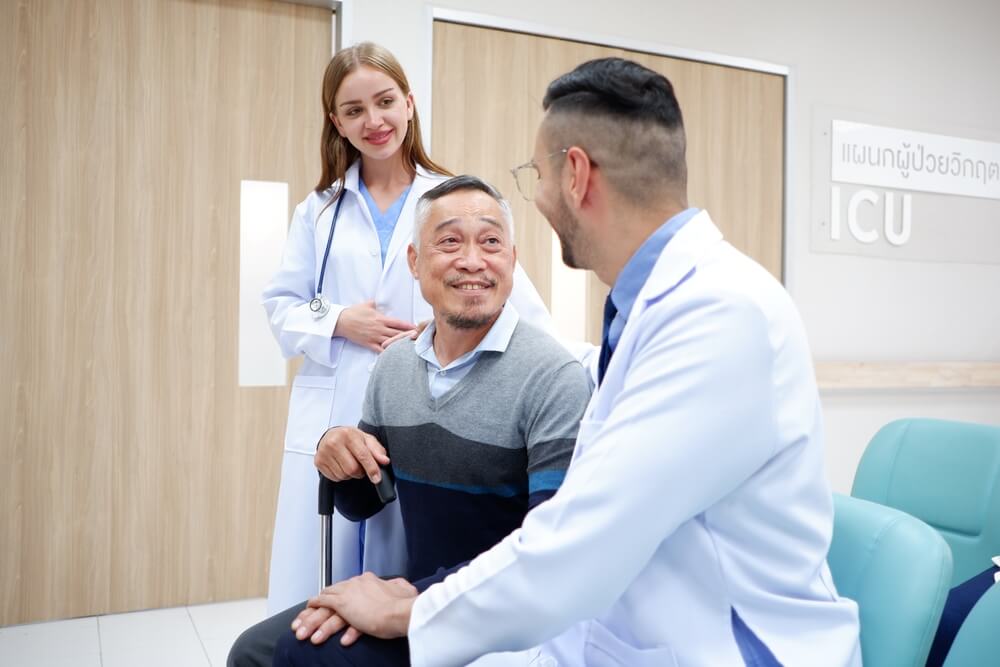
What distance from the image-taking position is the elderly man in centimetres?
134

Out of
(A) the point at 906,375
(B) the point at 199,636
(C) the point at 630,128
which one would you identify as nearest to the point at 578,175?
(C) the point at 630,128

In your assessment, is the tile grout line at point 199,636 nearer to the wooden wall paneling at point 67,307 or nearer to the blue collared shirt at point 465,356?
the wooden wall paneling at point 67,307

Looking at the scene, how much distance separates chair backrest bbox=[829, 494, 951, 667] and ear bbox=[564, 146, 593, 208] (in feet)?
1.84

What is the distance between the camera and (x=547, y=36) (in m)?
3.42

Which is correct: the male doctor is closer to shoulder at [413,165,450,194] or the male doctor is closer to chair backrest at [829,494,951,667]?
chair backrest at [829,494,951,667]

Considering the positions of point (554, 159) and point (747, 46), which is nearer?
point (554, 159)

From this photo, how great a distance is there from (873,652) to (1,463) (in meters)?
2.70

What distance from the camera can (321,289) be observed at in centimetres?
195

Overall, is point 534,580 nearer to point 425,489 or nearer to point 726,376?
point 726,376

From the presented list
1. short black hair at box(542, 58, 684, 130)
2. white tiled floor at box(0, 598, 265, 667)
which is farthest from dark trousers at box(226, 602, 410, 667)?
white tiled floor at box(0, 598, 265, 667)

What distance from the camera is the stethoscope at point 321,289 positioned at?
6.20 ft

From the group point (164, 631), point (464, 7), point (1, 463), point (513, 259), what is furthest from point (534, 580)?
point (464, 7)

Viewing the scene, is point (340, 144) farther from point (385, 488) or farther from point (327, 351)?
point (385, 488)

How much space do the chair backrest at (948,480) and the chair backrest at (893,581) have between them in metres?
0.68
